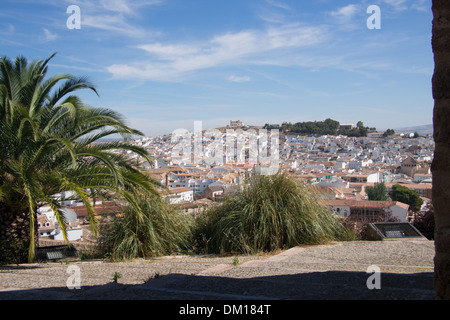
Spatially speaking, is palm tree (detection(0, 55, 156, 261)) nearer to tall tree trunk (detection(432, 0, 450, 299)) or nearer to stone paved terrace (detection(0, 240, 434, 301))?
stone paved terrace (detection(0, 240, 434, 301))

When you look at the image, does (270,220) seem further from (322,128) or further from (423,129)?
(322,128)

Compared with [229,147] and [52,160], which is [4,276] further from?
[229,147]

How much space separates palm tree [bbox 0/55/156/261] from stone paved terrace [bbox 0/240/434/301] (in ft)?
3.55

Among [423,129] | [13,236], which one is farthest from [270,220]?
[423,129]

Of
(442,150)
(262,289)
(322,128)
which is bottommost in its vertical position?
(262,289)

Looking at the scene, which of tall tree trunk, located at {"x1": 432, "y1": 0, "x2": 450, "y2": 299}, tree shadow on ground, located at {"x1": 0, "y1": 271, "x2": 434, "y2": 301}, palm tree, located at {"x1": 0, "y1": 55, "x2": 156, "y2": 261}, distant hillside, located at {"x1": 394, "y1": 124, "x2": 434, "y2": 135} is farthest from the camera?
distant hillside, located at {"x1": 394, "y1": 124, "x2": 434, "y2": 135}

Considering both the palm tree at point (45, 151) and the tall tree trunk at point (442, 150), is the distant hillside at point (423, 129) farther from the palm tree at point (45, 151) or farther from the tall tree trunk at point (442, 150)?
the palm tree at point (45, 151)

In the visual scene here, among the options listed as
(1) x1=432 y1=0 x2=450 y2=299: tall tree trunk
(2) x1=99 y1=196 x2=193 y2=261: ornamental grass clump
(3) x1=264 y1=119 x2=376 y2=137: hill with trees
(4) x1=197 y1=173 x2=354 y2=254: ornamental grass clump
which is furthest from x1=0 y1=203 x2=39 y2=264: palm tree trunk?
(3) x1=264 y1=119 x2=376 y2=137: hill with trees

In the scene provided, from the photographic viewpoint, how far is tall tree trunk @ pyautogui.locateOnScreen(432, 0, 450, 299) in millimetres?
2740

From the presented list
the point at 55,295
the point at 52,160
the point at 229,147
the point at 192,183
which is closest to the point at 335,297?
the point at 55,295

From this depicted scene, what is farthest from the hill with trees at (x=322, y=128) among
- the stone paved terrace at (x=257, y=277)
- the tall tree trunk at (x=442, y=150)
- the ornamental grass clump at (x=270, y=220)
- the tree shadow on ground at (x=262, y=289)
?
the tall tree trunk at (x=442, y=150)

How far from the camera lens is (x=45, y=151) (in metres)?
7.18

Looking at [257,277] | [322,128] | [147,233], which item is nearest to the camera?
[257,277]

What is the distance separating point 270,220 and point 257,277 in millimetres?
2822
